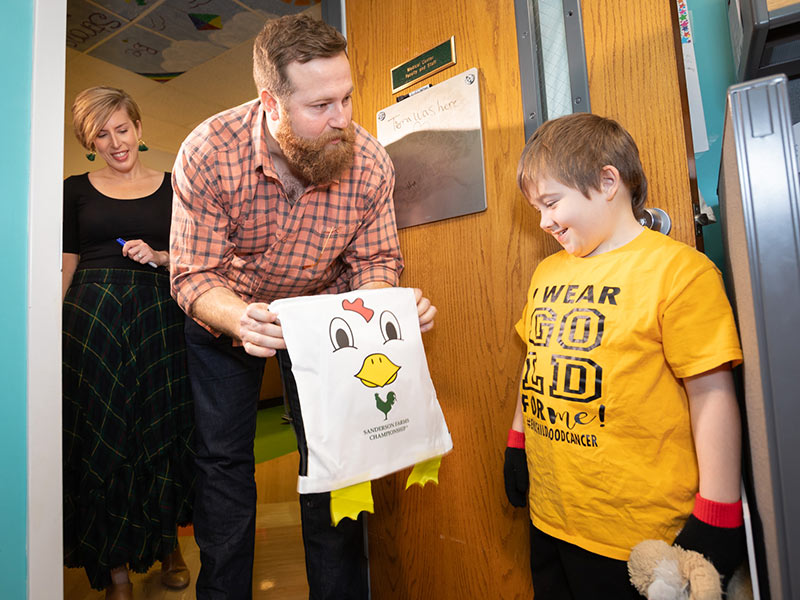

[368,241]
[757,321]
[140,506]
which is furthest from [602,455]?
[140,506]

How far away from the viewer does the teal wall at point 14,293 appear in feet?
2.84

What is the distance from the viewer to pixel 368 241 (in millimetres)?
1178

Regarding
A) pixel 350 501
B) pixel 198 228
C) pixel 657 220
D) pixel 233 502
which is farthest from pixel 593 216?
pixel 233 502

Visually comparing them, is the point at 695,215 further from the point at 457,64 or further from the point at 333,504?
the point at 333,504

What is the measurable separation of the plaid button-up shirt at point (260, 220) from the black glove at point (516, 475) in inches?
18.4

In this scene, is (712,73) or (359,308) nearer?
(359,308)

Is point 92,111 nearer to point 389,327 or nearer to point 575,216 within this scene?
point 389,327

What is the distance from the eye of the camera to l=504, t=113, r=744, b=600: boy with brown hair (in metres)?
0.69

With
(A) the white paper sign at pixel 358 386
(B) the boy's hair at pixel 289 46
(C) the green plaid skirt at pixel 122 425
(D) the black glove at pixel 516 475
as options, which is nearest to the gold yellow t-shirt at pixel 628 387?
(D) the black glove at pixel 516 475

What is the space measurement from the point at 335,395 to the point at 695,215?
0.71 m

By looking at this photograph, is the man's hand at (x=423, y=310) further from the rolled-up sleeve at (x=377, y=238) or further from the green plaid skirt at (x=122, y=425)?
the green plaid skirt at (x=122, y=425)

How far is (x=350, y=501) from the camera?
798 millimetres

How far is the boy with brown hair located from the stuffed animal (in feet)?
0.09

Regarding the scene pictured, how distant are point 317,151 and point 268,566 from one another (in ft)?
4.54
